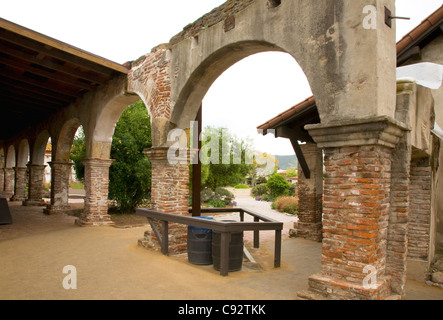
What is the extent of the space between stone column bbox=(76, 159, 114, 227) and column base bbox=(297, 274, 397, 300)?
7688 millimetres

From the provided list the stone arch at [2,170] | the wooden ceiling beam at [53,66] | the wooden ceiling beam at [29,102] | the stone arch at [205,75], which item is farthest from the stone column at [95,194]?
the stone arch at [2,170]

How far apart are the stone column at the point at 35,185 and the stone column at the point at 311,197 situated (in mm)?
12674

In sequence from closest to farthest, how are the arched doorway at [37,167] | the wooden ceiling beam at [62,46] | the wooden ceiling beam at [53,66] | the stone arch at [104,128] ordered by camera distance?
the wooden ceiling beam at [62,46] → the wooden ceiling beam at [53,66] → the stone arch at [104,128] → the arched doorway at [37,167]

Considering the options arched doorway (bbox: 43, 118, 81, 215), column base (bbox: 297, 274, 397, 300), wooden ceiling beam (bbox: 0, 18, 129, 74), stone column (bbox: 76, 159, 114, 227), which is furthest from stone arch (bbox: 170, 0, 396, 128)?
arched doorway (bbox: 43, 118, 81, 215)

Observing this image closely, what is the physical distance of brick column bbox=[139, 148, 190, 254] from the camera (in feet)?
22.0

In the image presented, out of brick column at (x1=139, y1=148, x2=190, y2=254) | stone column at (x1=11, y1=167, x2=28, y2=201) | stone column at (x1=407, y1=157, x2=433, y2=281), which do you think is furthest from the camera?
stone column at (x1=11, y1=167, x2=28, y2=201)

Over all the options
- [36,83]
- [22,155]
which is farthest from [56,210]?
[22,155]

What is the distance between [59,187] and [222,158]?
13116 mm

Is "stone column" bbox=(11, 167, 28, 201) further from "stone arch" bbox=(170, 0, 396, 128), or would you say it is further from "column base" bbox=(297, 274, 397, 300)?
"column base" bbox=(297, 274, 397, 300)

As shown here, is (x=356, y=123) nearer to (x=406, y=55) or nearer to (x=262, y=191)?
(x=406, y=55)

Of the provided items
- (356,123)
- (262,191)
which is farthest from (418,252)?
(262,191)

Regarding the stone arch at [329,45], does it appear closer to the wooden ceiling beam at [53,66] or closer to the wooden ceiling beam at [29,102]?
the wooden ceiling beam at [53,66]

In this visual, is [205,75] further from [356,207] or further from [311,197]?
[311,197]

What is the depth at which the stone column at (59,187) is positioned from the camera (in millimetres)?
12320
